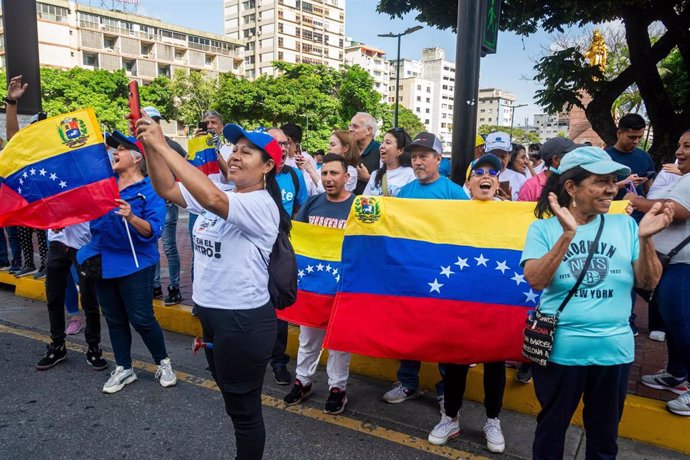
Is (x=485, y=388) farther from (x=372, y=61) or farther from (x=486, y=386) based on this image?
(x=372, y=61)

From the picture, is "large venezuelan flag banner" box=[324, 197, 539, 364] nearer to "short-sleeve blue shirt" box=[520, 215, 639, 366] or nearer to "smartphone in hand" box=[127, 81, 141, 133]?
"short-sleeve blue shirt" box=[520, 215, 639, 366]

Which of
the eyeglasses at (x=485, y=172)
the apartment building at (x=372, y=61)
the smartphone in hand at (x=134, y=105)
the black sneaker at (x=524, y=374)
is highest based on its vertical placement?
the apartment building at (x=372, y=61)

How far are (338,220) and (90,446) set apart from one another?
2.25 m

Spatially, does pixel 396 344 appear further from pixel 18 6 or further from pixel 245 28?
pixel 245 28

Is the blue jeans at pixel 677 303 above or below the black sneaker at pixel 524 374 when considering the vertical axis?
above

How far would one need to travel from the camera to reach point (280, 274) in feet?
8.55

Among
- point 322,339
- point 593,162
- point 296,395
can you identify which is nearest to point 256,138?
point 593,162

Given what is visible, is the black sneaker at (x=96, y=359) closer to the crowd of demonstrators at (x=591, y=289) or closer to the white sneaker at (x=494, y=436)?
the white sneaker at (x=494, y=436)

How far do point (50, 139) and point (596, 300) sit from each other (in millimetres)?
4280

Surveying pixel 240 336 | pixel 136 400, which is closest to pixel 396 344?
pixel 240 336

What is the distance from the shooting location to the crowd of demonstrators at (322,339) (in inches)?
147

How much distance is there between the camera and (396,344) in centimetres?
347

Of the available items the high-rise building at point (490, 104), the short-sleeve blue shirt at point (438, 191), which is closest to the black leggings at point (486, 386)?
the short-sleeve blue shirt at point (438, 191)

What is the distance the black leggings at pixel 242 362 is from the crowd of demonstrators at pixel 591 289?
1.35 m
